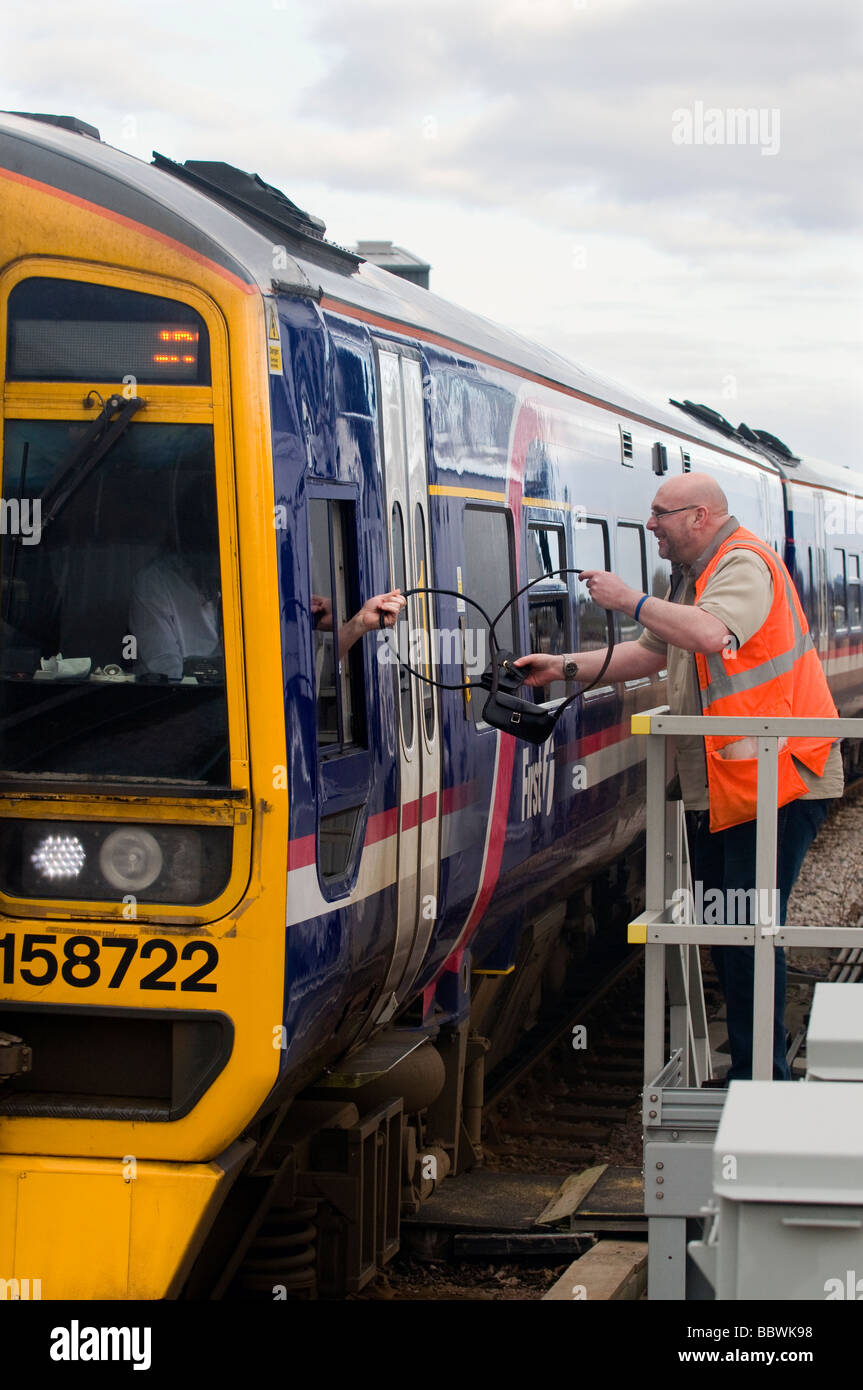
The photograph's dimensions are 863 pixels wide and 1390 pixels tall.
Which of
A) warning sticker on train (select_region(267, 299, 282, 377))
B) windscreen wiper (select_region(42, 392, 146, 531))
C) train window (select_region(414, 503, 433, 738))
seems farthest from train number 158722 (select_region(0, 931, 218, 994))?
train window (select_region(414, 503, 433, 738))

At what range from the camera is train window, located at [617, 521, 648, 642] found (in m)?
9.55

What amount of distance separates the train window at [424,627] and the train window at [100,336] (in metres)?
1.50

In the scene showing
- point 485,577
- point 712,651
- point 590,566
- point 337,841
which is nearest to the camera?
point 337,841

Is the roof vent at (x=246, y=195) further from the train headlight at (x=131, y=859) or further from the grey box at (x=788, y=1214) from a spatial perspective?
the grey box at (x=788, y=1214)

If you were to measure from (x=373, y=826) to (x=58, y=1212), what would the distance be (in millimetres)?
1386

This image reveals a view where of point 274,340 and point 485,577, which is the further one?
point 485,577

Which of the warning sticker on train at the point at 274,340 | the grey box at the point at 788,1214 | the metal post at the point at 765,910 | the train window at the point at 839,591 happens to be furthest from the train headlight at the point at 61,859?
the train window at the point at 839,591

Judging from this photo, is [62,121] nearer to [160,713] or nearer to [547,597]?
[160,713]

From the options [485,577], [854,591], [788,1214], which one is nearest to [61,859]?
[788,1214]

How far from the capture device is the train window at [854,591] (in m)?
20.9

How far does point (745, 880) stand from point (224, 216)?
2476 mm

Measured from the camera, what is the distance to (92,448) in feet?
14.6
